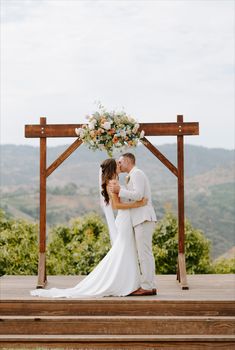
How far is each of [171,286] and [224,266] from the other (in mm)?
3320

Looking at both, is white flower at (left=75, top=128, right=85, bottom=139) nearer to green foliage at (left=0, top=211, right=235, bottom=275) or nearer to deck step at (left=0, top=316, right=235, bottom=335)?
deck step at (left=0, top=316, right=235, bottom=335)

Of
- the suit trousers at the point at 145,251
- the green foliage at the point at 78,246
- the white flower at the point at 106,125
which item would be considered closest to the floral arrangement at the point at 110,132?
the white flower at the point at 106,125

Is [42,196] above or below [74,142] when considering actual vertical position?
A: below

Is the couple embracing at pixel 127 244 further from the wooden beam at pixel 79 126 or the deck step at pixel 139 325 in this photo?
the wooden beam at pixel 79 126

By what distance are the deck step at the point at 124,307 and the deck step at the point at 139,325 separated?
0.58 feet

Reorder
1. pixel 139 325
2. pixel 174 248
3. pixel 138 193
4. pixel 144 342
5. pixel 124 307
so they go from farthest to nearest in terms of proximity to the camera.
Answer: pixel 174 248 → pixel 138 193 → pixel 124 307 → pixel 139 325 → pixel 144 342

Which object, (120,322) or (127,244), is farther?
(127,244)

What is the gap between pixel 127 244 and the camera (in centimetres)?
902

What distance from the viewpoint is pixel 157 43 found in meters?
17.8

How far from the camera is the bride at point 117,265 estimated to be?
8945mm

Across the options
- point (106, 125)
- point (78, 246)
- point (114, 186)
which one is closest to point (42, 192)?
point (106, 125)

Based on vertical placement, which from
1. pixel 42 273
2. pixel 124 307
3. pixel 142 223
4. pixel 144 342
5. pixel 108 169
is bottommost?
pixel 144 342

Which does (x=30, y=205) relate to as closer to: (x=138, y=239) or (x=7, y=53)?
(x=7, y=53)

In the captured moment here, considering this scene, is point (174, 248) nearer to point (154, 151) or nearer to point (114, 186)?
point (154, 151)
